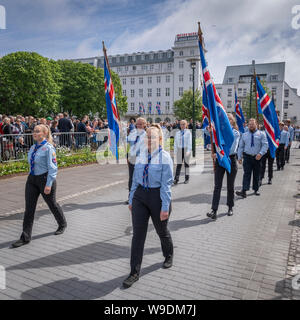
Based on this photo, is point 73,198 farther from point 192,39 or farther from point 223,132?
point 192,39

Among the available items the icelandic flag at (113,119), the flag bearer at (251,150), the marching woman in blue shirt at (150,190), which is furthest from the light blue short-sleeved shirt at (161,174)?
the flag bearer at (251,150)

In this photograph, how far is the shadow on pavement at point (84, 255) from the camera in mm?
4414

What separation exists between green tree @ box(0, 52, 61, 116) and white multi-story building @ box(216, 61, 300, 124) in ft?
194

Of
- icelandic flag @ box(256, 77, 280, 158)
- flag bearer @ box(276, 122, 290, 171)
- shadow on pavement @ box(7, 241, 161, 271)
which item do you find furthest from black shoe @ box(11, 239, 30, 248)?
flag bearer @ box(276, 122, 290, 171)

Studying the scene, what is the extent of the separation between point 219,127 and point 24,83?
1531 inches

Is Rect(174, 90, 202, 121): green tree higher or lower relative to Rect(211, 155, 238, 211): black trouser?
higher

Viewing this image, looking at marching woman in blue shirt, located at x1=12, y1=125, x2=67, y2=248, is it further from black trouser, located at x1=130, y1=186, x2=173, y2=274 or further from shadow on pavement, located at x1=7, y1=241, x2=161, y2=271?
black trouser, located at x1=130, y1=186, x2=173, y2=274

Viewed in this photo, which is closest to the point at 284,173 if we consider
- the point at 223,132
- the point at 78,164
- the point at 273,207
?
the point at 273,207

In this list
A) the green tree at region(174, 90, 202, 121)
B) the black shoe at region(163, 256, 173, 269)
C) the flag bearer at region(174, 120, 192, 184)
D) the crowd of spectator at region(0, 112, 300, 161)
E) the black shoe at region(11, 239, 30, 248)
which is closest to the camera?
the black shoe at region(163, 256, 173, 269)

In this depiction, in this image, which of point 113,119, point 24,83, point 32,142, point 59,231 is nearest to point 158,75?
point 24,83

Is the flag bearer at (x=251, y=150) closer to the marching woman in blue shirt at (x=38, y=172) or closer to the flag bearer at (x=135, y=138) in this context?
the flag bearer at (x=135, y=138)

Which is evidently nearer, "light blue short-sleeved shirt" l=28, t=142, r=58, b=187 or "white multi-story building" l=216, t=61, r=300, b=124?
"light blue short-sleeved shirt" l=28, t=142, r=58, b=187

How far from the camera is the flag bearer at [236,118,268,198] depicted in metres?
8.59

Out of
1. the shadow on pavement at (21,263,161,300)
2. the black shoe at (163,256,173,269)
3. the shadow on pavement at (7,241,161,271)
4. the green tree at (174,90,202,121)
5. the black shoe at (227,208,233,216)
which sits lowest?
the shadow on pavement at (21,263,161,300)
